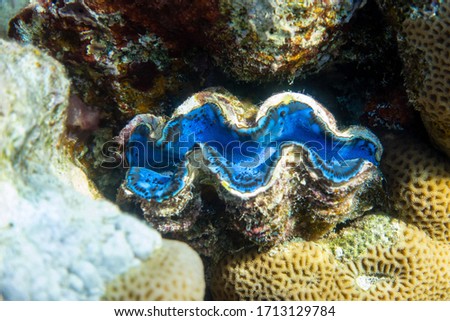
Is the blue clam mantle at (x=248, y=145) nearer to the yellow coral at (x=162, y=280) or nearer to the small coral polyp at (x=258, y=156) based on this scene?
the small coral polyp at (x=258, y=156)

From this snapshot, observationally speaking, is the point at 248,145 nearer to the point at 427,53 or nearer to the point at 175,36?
the point at 175,36

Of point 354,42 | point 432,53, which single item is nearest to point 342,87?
point 354,42

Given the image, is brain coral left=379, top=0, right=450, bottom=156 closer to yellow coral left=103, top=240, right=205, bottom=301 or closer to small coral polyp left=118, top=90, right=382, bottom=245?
small coral polyp left=118, top=90, right=382, bottom=245

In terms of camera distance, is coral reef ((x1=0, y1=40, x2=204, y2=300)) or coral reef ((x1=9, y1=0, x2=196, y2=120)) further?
coral reef ((x1=9, y1=0, x2=196, y2=120))

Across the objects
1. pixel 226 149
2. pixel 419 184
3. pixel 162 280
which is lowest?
pixel 162 280

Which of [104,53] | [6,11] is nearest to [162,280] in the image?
[104,53]

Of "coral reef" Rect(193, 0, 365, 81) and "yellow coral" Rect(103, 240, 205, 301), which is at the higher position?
"coral reef" Rect(193, 0, 365, 81)

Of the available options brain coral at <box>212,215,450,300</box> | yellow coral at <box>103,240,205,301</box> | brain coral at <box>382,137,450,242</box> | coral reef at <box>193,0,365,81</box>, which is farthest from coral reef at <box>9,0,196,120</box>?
brain coral at <box>382,137,450,242</box>
